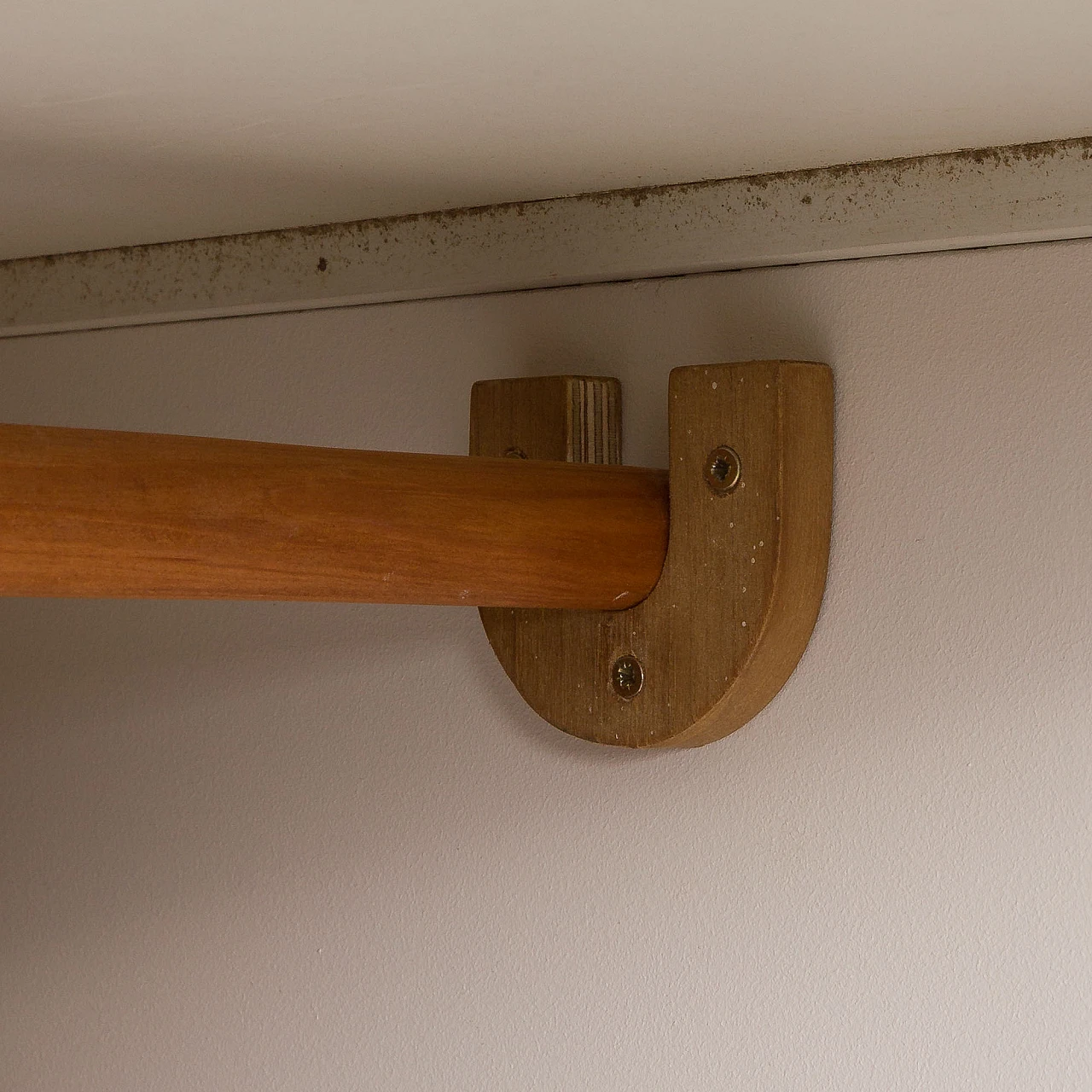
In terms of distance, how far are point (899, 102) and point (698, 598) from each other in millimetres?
287

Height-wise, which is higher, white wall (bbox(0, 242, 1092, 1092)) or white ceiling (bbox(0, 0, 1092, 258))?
white ceiling (bbox(0, 0, 1092, 258))

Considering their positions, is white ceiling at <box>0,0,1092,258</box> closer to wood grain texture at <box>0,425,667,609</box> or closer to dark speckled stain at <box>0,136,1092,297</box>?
dark speckled stain at <box>0,136,1092,297</box>

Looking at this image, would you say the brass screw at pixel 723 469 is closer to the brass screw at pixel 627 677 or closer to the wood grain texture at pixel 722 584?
the wood grain texture at pixel 722 584

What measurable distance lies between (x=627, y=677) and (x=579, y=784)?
0.15 m

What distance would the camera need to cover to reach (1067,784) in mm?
775

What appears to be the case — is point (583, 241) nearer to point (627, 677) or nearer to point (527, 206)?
point (527, 206)

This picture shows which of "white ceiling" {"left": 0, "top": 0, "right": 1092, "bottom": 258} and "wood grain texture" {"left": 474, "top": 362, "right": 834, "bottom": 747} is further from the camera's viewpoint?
"wood grain texture" {"left": 474, "top": 362, "right": 834, "bottom": 747}

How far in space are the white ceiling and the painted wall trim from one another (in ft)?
0.06

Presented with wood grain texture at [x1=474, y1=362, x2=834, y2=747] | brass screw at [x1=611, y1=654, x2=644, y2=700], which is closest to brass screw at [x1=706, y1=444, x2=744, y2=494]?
wood grain texture at [x1=474, y1=362, x2=834, y2=747]

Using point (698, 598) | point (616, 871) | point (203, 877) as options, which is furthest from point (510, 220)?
point (203, 877)

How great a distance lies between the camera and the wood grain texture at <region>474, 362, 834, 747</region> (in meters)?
0.78

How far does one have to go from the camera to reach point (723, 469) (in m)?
0.79

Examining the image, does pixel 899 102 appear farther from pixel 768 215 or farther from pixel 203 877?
pixel 203 877

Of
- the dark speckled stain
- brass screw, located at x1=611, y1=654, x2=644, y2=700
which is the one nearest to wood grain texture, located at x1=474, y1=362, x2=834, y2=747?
brass screw, located at x1=611, y1=654, x2=644, y2=700
